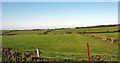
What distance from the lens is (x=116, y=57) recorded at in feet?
74.1

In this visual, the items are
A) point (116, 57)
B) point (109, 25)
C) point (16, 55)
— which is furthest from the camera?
point (109, 25)

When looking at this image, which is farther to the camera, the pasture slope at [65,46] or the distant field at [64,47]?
the distant field at [64,47]

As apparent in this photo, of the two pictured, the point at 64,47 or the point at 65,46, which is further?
the point at 65,46

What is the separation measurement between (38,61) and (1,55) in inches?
125

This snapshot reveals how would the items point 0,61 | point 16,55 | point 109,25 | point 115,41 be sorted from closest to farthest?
point 0,61 → point 16,55 → point 115,41 → point 109,25

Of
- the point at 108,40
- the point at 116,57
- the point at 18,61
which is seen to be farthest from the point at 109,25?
the point at 18,61

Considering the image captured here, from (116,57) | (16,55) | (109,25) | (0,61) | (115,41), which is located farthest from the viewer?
(109,25)

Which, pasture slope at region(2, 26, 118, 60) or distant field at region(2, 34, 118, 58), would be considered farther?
A: distant field at region(2, 34, 118, 58)

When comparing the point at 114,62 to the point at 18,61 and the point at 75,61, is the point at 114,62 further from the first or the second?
the point at 18,61

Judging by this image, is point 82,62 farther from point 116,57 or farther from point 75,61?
point 116,57

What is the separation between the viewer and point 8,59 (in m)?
18.3

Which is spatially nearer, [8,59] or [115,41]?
[8,59]

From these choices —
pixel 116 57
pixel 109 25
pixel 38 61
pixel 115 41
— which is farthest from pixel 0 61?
pixel 109 25

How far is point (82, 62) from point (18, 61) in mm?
4817
